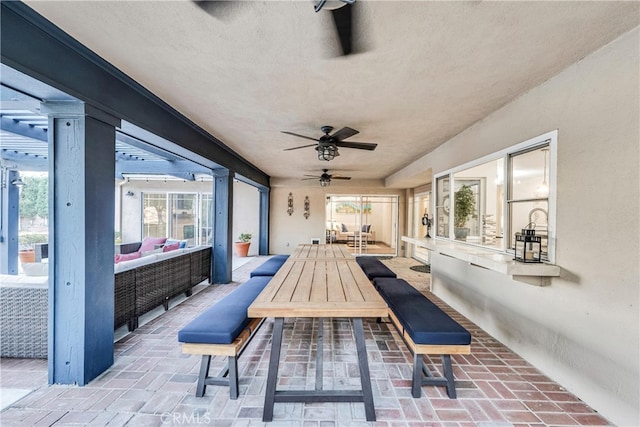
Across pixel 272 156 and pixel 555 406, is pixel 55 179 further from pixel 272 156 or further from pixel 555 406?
pixel 555 406

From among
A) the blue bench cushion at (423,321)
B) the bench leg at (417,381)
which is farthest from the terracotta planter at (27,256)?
the bench leg at (417,381)

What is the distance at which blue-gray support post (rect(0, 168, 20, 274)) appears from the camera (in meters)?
5.27

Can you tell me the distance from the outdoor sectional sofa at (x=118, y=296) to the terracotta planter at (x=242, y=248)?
3680 mm

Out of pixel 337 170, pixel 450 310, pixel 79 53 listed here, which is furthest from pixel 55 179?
pixel 337 170

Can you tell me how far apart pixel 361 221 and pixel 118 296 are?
696cm

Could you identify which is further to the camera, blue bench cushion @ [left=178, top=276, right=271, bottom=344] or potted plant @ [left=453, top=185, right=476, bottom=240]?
potted plant @ [left=453, top=185, right=476, bottom=240]

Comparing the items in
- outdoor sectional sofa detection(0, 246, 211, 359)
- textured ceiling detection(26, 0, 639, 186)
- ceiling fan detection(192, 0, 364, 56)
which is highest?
textured ceiling detection(26, 0, 639, 186)

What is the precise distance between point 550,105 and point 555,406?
2344mm

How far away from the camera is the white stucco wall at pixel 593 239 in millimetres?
1659

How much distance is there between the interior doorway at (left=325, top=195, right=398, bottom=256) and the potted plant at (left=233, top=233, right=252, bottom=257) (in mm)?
2562

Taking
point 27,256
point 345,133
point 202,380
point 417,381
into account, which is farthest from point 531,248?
point 27,256

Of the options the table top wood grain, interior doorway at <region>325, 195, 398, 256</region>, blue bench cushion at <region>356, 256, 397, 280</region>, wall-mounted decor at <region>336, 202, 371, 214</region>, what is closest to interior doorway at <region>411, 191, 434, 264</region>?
interior doorway at <region>325, 195, 398, 256</region>

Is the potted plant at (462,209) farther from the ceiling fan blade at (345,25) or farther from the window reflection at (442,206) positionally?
the ceiling fan blade at (345,25)

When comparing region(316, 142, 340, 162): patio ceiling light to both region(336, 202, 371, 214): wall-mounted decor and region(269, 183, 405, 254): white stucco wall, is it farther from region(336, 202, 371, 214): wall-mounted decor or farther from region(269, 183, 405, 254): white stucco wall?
region(336, 202, 371, 214): wall-mounted decor
